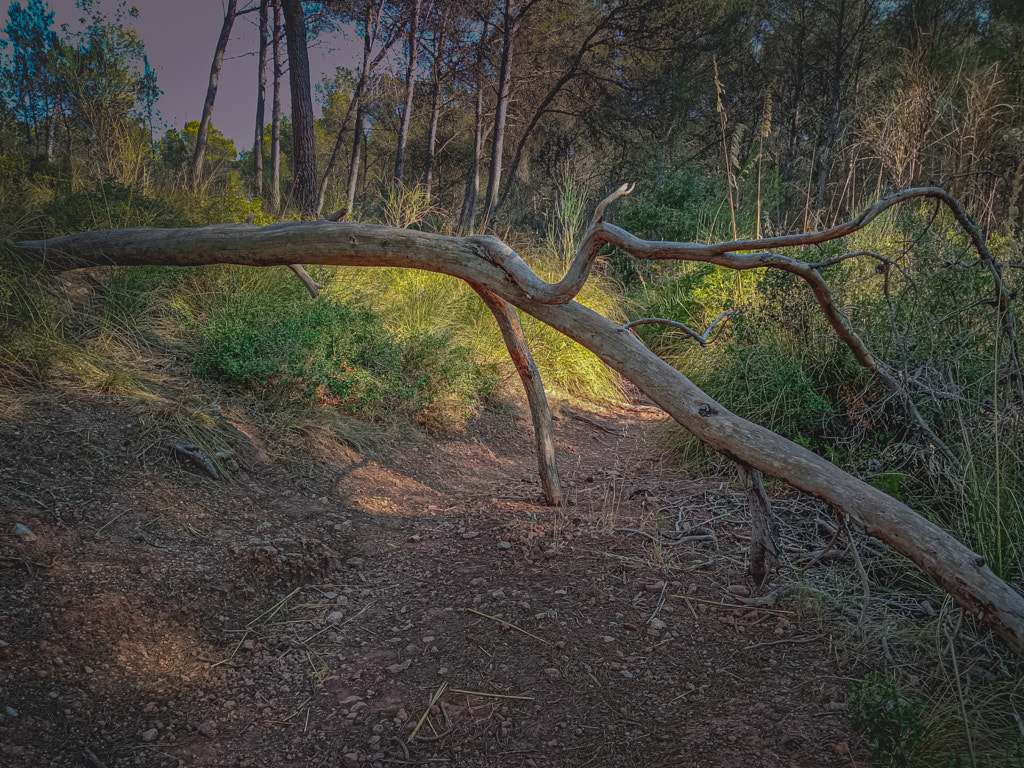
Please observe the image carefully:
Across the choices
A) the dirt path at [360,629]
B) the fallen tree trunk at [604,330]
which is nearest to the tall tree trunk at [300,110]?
the fallen tree trunk at [604,330]

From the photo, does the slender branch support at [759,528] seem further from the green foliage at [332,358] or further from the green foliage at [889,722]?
the green foliage at [332,358]

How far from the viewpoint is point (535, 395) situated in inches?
141

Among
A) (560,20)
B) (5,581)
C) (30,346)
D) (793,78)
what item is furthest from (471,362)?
(793,78)

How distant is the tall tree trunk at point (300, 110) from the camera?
27.5 feet

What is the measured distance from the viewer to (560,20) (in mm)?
14727

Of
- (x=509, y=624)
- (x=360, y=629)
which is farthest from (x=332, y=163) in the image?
(x=509, y=624)

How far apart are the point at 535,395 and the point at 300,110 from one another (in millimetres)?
7172

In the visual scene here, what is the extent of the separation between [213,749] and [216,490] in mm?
1658

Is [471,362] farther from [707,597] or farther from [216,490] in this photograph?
[707,597]

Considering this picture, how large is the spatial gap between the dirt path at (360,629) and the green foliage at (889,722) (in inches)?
2.9

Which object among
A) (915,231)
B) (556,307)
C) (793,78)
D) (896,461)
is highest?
(793,78)

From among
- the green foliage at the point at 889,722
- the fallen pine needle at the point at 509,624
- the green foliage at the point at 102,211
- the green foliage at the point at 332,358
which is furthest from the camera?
the green foliage at the point at 102,211

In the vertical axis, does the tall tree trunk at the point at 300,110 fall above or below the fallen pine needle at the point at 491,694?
above

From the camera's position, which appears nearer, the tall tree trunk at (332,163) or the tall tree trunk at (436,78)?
the tall tree trunk at (332,163)
